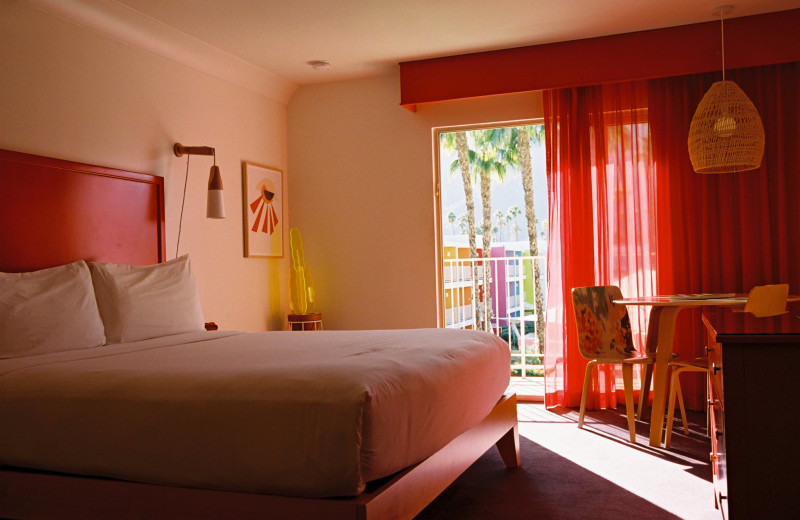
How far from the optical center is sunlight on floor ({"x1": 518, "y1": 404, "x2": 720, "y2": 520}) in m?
2.89

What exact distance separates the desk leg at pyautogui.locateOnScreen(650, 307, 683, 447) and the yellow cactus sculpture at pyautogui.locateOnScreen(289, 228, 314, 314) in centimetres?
263

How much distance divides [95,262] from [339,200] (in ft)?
7.75

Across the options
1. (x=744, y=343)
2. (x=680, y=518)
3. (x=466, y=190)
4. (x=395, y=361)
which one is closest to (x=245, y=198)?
(x=395, y=361)

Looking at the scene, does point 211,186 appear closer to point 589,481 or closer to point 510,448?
point 510,448

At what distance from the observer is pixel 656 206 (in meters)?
4.77

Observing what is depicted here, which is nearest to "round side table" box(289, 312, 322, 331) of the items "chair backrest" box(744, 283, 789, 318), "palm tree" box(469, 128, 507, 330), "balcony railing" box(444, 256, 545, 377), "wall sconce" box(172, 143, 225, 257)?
"wall sconce" box(172, 143, 225, 257)

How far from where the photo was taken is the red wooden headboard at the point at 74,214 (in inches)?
131

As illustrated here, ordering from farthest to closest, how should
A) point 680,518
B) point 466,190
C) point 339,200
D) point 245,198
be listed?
point 466,190
point 339,200
point 245,198
point 680,518

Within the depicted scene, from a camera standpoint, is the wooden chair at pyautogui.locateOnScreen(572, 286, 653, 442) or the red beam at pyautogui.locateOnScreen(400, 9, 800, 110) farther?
the red beam at pyautogui.locateOnScreen(400, 9, 800, 110)

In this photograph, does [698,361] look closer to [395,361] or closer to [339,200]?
[395,361]

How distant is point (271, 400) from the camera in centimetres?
196

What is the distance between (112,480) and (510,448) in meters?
1.96

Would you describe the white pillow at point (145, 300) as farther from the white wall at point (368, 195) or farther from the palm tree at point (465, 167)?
the palm tree at point (465, 167)

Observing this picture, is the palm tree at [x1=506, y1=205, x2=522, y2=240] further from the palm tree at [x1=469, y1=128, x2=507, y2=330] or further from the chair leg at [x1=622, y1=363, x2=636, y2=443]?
the chair leg at [x1=622, y1=363, x2=636, y2=443]
